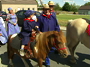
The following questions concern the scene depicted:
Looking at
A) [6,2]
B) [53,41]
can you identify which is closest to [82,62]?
[53,41]

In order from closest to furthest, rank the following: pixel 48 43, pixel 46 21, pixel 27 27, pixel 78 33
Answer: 1. pixel 48 43
2. pixel 27 27
3. pixel 46 21
4. pixel 78 33

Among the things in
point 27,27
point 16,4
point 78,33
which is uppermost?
point 16,4

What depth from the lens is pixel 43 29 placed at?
13.4ft

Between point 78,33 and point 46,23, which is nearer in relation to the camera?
point 46,23

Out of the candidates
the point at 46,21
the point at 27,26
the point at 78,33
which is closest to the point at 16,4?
the point at 78,33

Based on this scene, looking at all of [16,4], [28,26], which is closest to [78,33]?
[28,26]

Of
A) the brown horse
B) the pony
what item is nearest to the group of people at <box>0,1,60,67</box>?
the brown horse

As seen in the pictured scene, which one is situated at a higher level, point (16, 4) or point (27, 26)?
point (16, 4)

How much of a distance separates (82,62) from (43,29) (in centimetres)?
211

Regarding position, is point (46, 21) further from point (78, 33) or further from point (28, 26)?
point (78, 33)

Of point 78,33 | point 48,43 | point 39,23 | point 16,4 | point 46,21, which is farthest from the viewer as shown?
point 16,4

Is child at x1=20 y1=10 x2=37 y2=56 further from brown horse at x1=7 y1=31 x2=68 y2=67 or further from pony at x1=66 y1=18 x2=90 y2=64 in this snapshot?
pony at x1=66 y1=18 x2=90 y2=64

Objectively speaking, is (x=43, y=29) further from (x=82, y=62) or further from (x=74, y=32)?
(x=82, y=62)

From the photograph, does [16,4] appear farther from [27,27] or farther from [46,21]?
[27,27]
